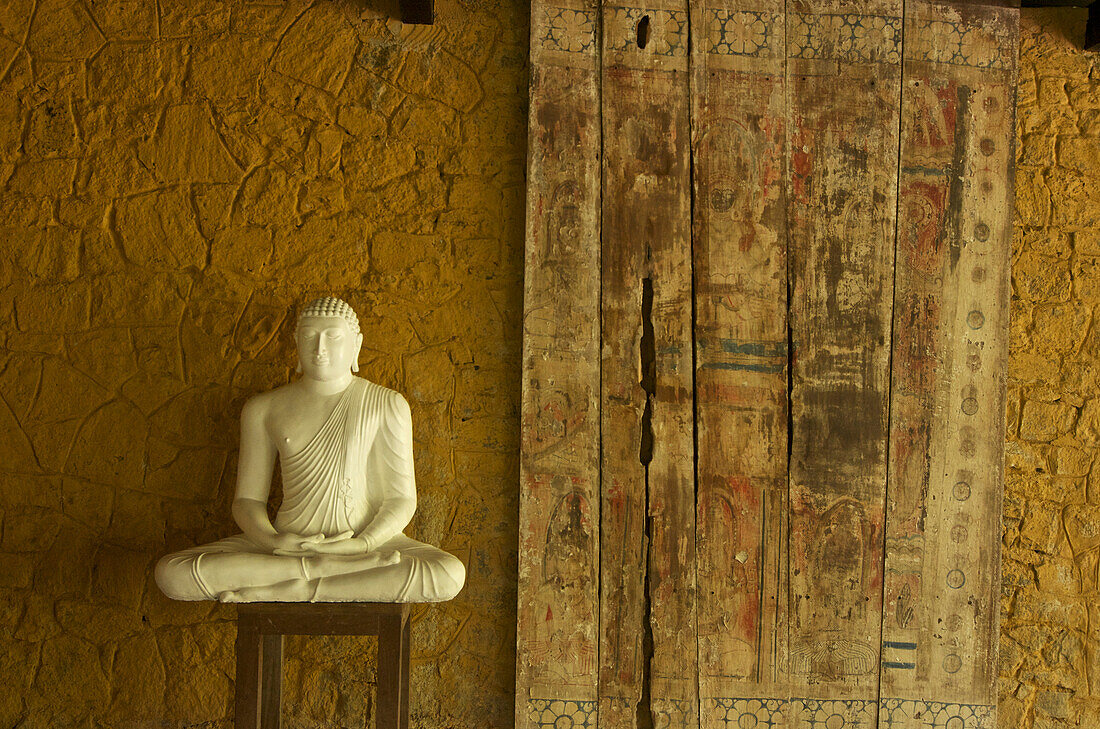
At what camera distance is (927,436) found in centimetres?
306

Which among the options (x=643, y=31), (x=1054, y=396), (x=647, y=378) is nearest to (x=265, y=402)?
(x=647, y=378)

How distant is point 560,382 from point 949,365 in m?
1.39

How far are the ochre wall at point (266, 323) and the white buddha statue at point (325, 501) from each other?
1.08ft

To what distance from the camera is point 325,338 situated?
8.66 ft

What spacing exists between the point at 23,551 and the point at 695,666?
238 centimetres

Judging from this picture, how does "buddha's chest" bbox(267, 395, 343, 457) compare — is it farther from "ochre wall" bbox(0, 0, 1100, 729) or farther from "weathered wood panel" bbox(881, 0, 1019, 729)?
"weathered wood panel" bbox(881, 0, 1019, 729)

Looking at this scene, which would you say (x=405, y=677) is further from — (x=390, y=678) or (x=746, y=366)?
(x=746, y=366)

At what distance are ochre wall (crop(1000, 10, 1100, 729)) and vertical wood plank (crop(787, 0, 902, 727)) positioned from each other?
502mm

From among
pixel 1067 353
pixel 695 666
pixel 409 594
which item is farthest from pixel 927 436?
pixel 409 594

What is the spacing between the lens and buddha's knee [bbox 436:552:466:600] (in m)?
2.44

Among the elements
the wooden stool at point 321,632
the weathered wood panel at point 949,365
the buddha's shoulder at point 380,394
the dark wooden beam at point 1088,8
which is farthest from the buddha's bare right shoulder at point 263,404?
the dark wooden beam at point 1088,8

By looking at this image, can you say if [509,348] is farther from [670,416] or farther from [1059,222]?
[1059,222]

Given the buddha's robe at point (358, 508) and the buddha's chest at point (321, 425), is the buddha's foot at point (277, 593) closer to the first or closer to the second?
the buddha's robe at point (358, 508)

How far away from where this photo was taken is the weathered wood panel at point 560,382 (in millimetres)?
2980
